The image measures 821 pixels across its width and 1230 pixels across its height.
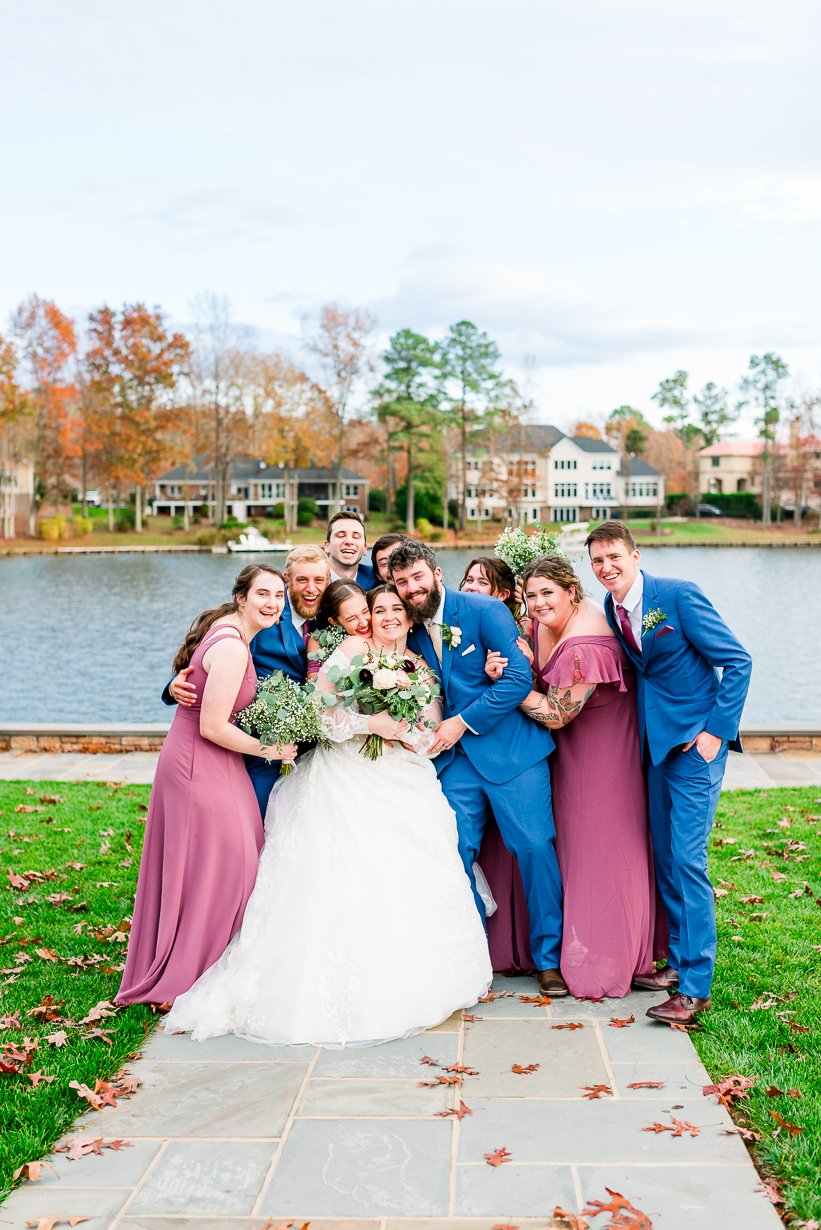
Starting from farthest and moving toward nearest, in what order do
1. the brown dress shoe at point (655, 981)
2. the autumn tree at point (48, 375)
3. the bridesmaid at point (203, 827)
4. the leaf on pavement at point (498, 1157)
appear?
the autumn tree at point (48, 375) < the brown dress shoe at point (655, 981) < the bridesmaid at point (203, 827) < the leaf on pavement at point (498, 1157)

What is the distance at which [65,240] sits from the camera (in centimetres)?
3631

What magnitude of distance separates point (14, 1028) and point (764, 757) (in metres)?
8.16

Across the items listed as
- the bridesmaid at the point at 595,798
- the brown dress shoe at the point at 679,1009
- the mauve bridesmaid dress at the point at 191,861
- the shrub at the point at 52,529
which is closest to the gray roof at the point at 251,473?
the shrub at the point at 52,529

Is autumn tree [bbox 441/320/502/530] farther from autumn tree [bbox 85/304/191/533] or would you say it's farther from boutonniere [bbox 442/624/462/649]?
boutonniere [bbox 442/624/462/649]

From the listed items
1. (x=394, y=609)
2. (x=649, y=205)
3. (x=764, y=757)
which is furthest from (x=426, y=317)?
(x=394, y=609)

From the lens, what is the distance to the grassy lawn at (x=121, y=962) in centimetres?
401

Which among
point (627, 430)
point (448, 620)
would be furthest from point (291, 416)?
point (448, 620)

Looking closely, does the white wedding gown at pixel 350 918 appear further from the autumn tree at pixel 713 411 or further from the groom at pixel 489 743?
the autumn tree at pixel 713 411

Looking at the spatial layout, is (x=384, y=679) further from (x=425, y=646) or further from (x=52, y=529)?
(x=52, y=529)

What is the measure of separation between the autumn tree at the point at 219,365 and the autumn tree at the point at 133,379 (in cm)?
291

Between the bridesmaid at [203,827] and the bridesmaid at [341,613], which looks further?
the bridesmaid at [341,613]

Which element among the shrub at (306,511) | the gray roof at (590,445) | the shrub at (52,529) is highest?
the gray roof at (590,445)

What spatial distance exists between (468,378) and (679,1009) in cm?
6400

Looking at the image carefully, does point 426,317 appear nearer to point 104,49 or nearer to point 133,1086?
point 104,49
